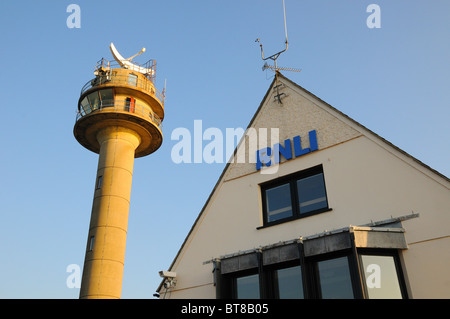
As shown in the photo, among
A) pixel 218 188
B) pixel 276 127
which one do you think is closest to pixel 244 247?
pixel 218 188

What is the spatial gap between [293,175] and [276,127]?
6.82 feet

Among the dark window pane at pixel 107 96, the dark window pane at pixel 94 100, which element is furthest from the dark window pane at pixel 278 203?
the dark window pane at pixel 94 100

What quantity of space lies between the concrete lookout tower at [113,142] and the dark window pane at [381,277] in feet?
69.5

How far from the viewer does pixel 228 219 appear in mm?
15250

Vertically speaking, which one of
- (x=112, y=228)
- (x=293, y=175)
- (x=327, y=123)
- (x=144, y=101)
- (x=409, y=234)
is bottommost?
(x=409, y=234)

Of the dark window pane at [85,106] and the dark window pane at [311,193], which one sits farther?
the dark window pane at [85,106]

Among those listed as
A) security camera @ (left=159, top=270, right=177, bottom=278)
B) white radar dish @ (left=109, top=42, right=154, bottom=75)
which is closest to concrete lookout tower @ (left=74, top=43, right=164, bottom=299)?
white radar dish @ (left=109, top=42, right=154, bottom=75)

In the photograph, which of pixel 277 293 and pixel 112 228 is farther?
pixel 112 228

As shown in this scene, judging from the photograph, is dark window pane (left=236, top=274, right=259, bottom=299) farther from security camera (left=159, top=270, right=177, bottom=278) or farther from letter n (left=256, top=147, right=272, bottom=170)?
letter n (left=256, top=147, right=272, bottom=170)

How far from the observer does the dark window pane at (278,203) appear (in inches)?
560

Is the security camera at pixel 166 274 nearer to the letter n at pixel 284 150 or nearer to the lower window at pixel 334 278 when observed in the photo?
the lower window at pixel 334 278

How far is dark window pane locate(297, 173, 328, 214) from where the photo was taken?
538 inches

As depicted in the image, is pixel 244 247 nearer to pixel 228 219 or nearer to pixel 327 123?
pixel 228 219

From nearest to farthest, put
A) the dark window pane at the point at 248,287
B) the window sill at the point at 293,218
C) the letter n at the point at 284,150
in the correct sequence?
the dark window pane at the point at 248,287 → the window sill at the point at 293,218 → the letter n at the point at 284,150
